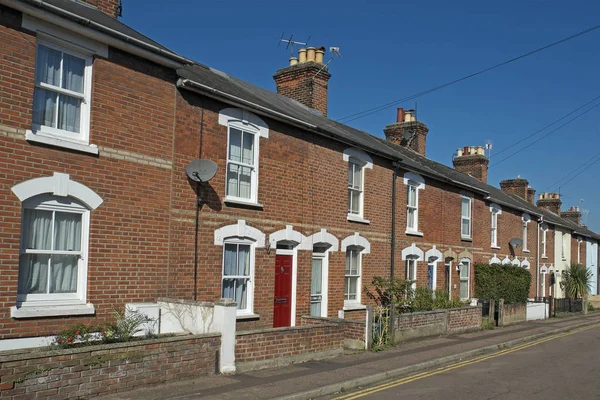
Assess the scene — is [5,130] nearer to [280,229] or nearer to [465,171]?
[280,229]

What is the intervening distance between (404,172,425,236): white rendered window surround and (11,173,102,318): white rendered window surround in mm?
12514

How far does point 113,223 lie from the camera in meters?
10.3

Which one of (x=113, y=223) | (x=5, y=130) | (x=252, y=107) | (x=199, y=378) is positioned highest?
(x=252, y=107)

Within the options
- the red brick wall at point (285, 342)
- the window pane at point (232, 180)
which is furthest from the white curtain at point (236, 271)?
the red brick wall at point (285, 342)

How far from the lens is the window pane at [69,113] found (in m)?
9.77

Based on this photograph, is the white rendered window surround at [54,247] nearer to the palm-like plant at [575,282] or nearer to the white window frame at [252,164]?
the white window frame at [252,164]

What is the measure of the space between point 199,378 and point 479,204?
18794 mm

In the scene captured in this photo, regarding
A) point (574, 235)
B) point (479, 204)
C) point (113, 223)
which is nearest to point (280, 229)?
point (113, 223)

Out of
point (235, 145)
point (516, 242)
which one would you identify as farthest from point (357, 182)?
point (516, 242)

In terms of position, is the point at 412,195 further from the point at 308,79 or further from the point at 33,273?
the point at 33,273

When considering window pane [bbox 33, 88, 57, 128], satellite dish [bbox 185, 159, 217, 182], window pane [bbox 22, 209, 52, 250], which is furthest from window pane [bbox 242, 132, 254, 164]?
window pane [bbox 22, 209, 52, 250]

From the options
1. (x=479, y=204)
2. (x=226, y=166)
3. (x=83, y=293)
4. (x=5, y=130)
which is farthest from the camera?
(x=479, y=204)

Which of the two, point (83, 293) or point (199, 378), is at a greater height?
point (83, 293)

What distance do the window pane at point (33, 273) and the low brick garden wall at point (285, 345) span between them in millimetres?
3507
